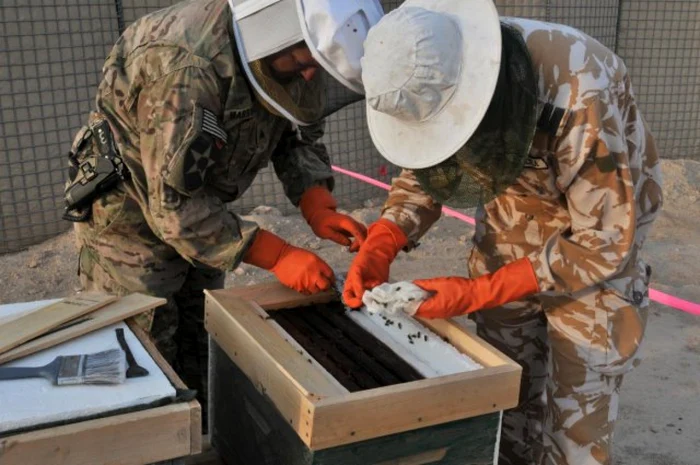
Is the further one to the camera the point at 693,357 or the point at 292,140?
the point at 693,357

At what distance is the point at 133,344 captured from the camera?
6.18ft

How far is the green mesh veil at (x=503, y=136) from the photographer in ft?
6.81

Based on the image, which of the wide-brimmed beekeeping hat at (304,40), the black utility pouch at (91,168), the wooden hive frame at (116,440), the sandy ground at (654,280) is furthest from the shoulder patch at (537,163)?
the sandy ground at (654,280)

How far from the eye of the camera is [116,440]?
1.55 m

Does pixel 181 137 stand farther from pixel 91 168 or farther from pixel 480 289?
pixel 480 289

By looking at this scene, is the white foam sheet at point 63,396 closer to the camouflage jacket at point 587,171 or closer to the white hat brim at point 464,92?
the white hat brim at point 464,92

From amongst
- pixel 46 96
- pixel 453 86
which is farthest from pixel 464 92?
pixel 46 96

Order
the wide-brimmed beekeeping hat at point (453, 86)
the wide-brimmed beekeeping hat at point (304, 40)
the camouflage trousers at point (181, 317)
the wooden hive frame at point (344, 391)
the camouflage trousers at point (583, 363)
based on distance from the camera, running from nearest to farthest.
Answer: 1. the wooden hive frame at point (344, 391)
2. the wide-brimmed beekeeping hat at point (453, 86)
3. the wide-brimmed beekeeping hat at point (304, 40)
4. the camouflage trousers at point (583, 363)
5. the camouflage trousers at point (181, 317)

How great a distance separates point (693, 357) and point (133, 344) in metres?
3.82

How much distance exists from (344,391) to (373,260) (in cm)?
88

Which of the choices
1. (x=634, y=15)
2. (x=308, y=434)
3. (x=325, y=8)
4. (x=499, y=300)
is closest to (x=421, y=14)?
(x=325, y=8)

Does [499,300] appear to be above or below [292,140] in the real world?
below

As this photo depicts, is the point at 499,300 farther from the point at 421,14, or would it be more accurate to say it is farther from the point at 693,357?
the point at 693,357

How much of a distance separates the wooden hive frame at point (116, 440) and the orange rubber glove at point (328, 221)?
1436mm
